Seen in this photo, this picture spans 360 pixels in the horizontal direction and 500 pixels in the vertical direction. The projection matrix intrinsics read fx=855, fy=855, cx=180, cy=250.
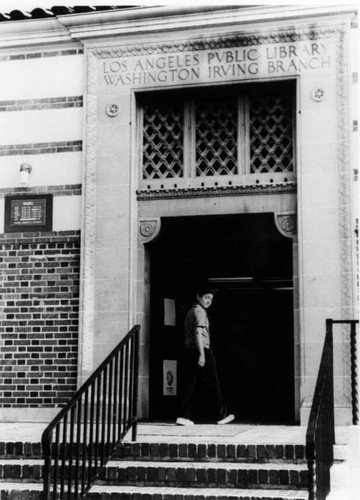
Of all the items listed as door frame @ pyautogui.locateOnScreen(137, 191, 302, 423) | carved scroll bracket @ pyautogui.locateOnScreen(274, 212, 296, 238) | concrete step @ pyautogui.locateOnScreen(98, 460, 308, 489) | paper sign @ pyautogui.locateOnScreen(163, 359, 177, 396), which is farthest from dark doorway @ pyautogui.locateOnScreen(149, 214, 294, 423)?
concrete step @ pyautogui.locateOnScreen(98, 460, 308, 489)

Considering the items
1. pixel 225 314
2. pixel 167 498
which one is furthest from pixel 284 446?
pixel 225 314

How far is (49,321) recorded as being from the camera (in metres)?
9.86

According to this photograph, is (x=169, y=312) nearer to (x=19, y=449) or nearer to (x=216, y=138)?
(x=216, y=138)

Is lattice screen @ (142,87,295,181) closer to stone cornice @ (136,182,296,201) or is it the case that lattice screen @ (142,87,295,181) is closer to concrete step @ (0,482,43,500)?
stone cornice @ (136,182,296,201)

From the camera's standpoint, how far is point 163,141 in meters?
10.0

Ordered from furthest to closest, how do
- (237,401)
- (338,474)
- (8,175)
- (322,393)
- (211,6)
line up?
(237,401) < (8,175) < (211,6) < (338,474) < (322,393)

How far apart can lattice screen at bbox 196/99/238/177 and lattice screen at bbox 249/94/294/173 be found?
22 centimetres

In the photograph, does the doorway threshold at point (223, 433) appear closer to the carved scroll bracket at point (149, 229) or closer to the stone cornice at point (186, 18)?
the carved scroll bracket at point (149, 229)

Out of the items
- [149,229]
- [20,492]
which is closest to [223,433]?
[20,492]

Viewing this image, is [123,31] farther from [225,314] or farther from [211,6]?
[225,314]

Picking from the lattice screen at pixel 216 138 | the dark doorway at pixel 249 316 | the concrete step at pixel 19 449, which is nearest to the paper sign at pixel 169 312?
the dark doorway at pixel 249 316

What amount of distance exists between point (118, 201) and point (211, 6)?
7.94ft

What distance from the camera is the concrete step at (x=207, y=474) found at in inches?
265

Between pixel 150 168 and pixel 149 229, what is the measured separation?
775 mm
